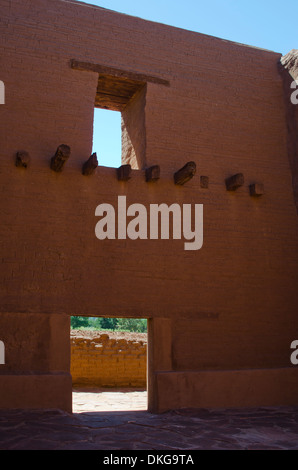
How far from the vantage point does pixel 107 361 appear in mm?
12242

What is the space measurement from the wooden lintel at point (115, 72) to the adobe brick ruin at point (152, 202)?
3 cm

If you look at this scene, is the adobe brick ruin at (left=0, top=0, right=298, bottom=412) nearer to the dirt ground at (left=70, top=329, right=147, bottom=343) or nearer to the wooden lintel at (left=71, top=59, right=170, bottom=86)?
the wooden lintel at (left=71, top=59, right=170, bottom=86)

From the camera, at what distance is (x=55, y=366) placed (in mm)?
6270

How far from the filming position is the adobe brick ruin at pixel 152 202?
21.4ft

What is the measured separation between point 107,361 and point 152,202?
20.9 feet

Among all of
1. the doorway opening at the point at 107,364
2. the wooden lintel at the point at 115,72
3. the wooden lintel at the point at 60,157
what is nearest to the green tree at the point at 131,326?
the doorway opening at the point at 107,364

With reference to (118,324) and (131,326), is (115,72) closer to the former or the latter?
(131,326)

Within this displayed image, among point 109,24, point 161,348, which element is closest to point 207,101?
point 109,24

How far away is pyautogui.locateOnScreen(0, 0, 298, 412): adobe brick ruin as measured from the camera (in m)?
6.53

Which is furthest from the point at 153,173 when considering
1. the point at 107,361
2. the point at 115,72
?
the point at 107,361

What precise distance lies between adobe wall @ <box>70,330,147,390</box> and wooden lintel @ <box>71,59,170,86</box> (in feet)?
23.7

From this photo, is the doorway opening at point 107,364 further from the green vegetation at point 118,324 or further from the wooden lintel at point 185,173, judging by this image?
the green vegetation at point 118,324

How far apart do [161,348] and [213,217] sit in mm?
2373
